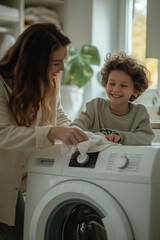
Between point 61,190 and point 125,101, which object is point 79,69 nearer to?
point 125,101

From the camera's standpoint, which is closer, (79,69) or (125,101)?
(125,101)

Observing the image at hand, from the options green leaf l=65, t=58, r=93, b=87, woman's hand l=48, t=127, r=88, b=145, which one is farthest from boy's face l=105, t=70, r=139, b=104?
A: green leaf l=65, t=58, r=93, b=87

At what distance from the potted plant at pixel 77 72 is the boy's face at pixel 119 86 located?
56.7 inches

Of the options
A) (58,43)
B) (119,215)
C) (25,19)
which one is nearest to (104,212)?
(119,215)

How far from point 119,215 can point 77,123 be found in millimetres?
513

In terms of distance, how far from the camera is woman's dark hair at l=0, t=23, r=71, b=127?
144 centimetres

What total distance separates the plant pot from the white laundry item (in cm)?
167

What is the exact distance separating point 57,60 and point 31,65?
0.36 feet

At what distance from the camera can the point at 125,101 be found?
1633 millimetres

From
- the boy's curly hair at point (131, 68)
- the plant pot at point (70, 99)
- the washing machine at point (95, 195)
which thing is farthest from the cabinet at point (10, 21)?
the washing machine at point (95, 195)

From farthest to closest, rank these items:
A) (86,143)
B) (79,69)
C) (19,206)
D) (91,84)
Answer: (91,84) → (79,69) → (19,206) → (86,143)

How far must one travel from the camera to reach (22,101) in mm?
1462

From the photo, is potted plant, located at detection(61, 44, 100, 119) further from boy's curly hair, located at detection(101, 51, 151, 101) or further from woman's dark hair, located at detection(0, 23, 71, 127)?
woman's dark hair, located at detection(0, 23, 71, 127)

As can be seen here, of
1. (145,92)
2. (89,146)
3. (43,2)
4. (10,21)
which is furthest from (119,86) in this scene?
(43,2)
